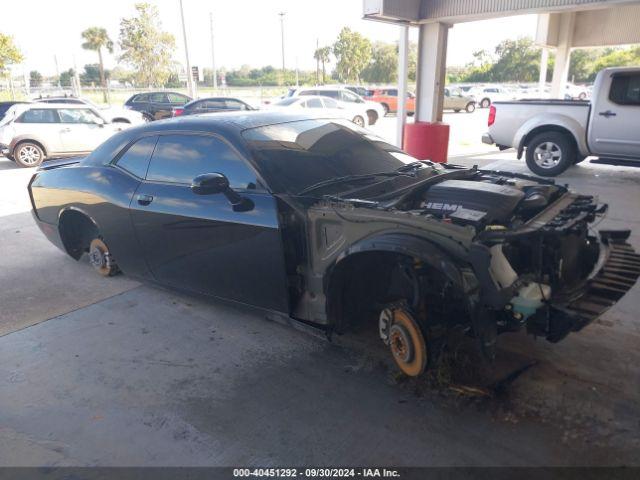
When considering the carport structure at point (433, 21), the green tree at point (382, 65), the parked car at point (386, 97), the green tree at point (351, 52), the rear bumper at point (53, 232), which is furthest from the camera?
the green tree at point (382, 65)

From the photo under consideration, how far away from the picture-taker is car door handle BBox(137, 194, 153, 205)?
Result: 3980 mm

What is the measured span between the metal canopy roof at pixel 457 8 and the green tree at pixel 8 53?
2245 centimetres

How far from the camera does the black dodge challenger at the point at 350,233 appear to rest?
2.74 meters

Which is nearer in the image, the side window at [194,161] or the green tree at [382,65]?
the side window at [194,161]

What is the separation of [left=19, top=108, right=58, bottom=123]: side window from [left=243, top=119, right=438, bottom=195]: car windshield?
1095 cm

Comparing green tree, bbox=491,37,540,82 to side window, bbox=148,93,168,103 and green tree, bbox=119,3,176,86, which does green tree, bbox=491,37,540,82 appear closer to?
green tree, bbox=119,3,176,86

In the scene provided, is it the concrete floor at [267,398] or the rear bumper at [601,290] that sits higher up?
the rear bumper at [601,290]

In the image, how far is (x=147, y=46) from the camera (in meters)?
39.1

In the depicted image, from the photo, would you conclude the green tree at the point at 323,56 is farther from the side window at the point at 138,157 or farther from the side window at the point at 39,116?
the side window at the point at 138,157

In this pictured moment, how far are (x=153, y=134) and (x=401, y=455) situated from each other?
3.10 metres

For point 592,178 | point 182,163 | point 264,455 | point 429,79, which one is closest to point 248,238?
point 182,163

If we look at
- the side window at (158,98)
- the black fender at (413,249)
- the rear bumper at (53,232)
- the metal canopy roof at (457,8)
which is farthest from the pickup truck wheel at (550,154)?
the side window at (158,98)

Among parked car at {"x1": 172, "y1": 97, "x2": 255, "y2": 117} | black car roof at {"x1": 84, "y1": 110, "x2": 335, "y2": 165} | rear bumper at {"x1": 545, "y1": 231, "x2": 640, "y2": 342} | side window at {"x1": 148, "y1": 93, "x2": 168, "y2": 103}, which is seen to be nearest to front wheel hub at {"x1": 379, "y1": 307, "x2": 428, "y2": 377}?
rear bumper at {"x1": 545, "y1": 231, "x2": 640, "y2": 342}

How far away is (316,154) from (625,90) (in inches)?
298
